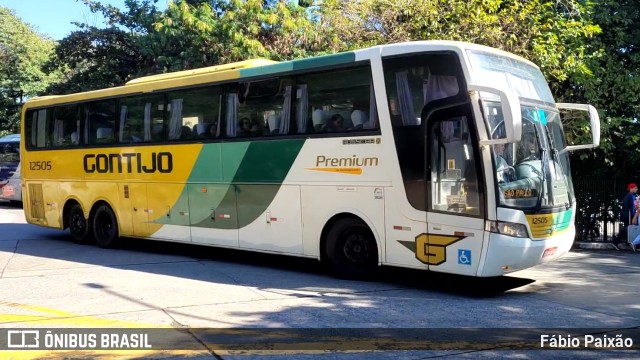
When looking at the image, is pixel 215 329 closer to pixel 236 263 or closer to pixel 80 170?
pixel 236 263

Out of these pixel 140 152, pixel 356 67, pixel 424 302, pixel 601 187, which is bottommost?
pixel 424 302

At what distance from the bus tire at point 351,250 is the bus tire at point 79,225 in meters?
7.04

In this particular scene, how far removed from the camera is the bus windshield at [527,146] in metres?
7.93

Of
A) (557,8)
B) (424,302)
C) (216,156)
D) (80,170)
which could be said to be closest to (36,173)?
(80,170)

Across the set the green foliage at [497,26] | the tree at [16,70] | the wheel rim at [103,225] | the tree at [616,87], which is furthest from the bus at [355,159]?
the tree at [16,70]

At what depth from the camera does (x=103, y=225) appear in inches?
546

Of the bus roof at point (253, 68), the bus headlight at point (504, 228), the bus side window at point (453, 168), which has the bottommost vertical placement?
the bus headlight at point (504, 228)

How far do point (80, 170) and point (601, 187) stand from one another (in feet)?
43.3

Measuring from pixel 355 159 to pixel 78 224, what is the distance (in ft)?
27.2

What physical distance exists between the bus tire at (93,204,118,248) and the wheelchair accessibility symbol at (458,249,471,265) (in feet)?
27.3

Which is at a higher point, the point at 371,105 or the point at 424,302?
the point at 371,105

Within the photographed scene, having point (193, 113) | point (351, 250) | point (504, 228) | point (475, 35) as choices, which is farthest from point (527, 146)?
point (475, 35)

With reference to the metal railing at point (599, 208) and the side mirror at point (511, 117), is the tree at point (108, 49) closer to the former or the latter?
the metal railing at point (599, 208)

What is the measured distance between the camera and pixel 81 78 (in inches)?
1029
